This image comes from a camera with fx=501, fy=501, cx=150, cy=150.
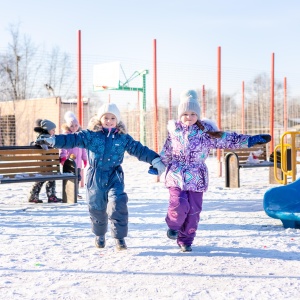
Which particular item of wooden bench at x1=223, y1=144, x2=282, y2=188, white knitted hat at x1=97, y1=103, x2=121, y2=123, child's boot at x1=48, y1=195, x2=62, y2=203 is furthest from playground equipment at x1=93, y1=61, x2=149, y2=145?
white knitted hat at x1=97, y1=103, x2=121, y2=123

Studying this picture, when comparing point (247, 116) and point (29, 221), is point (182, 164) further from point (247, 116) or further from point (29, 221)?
point (247, 116)

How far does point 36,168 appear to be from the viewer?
7238 millimetres

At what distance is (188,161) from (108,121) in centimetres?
76

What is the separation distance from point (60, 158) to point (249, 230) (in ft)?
12.1

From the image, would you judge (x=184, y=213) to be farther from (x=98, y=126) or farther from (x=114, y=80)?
(x=114, y=80)

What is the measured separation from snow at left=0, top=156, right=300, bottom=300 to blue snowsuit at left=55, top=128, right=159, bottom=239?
24cm

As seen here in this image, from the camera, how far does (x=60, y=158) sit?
7734 mm

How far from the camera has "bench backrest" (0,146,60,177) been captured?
695 cm

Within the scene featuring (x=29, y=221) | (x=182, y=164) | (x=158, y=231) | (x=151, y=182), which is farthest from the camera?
(x=151, y=182)

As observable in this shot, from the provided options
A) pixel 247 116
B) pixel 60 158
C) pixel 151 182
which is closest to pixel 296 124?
pixel 247 116

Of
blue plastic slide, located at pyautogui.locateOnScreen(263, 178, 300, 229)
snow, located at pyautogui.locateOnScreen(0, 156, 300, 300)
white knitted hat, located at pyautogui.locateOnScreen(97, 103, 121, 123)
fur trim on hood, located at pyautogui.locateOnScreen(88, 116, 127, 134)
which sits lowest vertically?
snow, located at pyautogui.locateOnScreen(0, 156, 300, 300)

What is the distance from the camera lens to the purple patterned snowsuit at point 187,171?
13.4 feet

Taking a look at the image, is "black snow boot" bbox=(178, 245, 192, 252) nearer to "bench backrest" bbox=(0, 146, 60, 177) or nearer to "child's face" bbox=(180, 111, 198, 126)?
"child's face" bbox=(180, 111, 198, 126)

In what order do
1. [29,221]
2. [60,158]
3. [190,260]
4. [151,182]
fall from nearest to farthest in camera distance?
[190,260] → [29,221] → [60,158] → [151,182]
